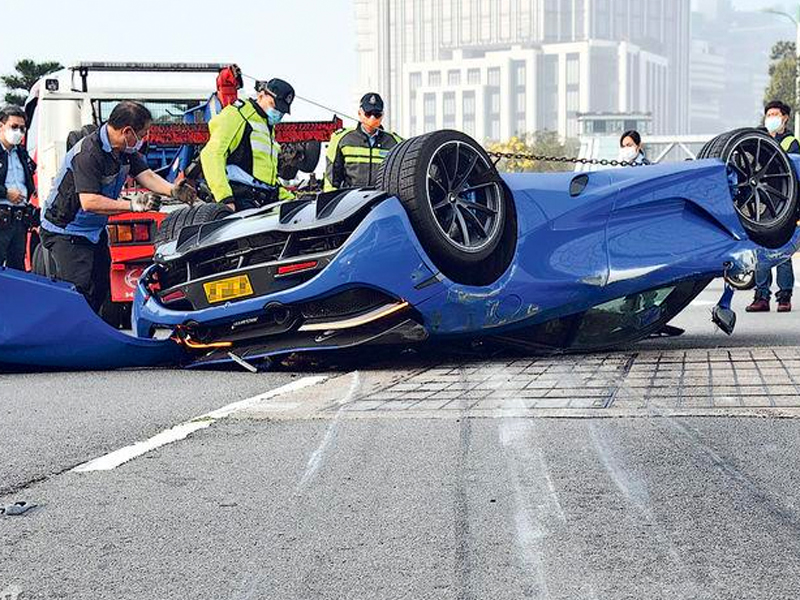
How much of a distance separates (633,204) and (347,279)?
1833 millimetres

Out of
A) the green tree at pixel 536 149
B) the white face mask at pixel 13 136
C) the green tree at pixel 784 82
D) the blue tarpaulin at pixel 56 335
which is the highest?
the white face mask at pixel 13 136

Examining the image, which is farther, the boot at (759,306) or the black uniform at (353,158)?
the boot at (759,306)

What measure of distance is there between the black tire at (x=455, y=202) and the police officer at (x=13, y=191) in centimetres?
437

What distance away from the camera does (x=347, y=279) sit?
A: 7426mm

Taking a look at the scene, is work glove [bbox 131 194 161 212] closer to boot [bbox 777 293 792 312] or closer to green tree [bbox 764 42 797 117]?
boot [bbox 777 293 792 312]

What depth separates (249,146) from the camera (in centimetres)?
920

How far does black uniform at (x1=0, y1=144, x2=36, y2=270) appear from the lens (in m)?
11.0

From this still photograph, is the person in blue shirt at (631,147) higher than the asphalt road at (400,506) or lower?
higher

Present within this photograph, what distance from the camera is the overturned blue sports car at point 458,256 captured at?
7535mm

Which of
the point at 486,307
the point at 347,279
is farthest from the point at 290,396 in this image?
the point at 486,307

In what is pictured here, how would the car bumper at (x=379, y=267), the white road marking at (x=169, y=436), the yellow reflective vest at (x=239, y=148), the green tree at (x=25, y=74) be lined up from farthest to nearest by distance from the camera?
the green tree at (x=25, y=74), the yellow reflective vest at (x=239, y=148), the car bumper at (x=379, y=267), the white road marking at (x=169, y=436)

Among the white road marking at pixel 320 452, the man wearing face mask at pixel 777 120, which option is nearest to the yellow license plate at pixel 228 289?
the white road marking at pixel 320 452

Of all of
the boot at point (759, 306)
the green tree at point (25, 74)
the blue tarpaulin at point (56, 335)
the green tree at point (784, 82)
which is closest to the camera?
the blue tarpaulin at point (56, 335)

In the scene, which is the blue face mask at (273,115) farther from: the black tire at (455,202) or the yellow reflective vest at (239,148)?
the black tire at (455,202)
